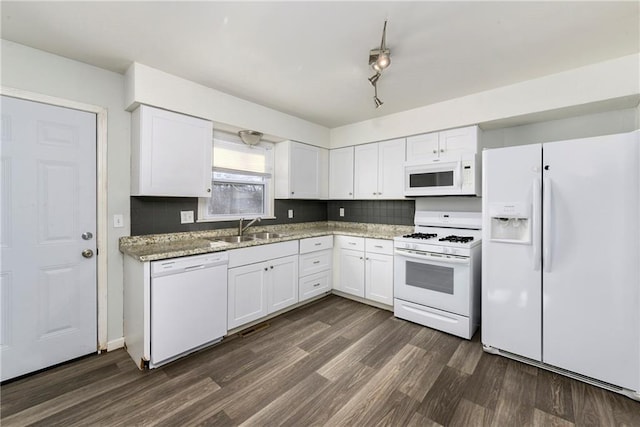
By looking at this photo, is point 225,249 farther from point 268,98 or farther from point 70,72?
point 70,72

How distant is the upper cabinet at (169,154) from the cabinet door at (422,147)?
7.54 feet

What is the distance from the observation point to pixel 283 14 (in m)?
1.63

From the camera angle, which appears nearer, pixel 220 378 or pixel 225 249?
pixel 220 378

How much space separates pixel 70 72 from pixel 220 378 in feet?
8.80

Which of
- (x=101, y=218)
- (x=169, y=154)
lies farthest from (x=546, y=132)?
(x=101, y=218)

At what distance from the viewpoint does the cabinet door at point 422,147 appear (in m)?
3.11

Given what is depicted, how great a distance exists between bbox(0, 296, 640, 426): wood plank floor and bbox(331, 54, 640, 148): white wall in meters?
2.22

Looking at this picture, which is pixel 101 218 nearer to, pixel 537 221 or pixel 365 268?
pixel 365 268

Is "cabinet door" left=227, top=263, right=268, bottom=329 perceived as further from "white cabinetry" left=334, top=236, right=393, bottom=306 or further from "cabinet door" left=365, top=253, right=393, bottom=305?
"cabinet door" left=365, top=253, right=393, bottom=305

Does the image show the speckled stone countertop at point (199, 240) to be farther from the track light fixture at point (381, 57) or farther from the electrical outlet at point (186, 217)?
the track light fixture at point (381, 57)

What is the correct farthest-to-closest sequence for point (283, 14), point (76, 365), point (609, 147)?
point (76, 365)
point (609, 147)
point (283, 14)

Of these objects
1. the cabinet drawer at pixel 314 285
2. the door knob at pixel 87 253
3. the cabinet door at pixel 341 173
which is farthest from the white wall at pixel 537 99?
the door knob at pixel 87 253

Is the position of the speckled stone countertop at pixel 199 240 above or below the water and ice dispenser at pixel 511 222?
below

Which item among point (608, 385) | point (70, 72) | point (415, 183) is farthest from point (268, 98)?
point (608, 385)
